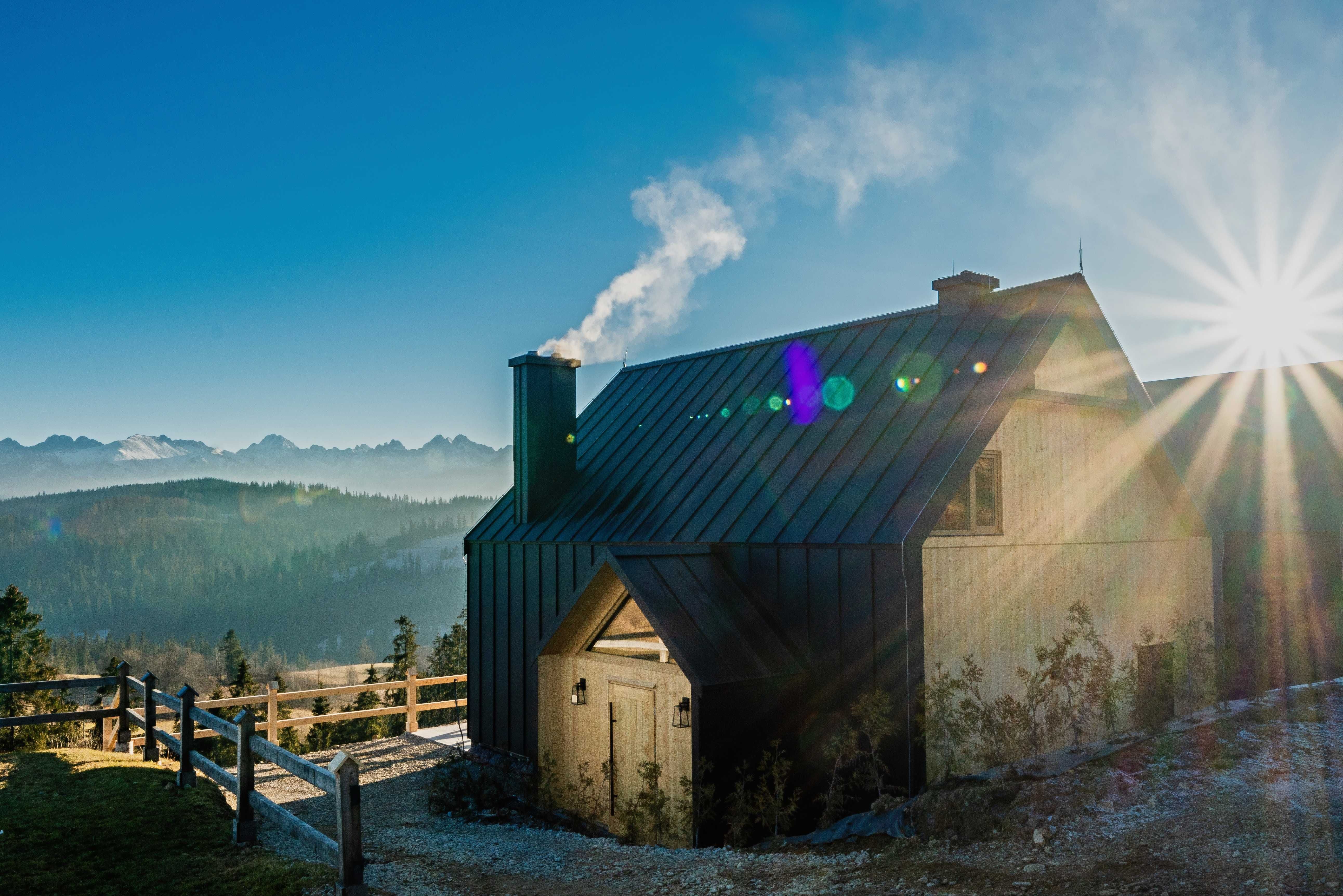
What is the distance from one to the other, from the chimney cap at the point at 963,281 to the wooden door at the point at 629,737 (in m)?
7.18

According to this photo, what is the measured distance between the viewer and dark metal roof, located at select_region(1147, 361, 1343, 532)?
59.2 ft

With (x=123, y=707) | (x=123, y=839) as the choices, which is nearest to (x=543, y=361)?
(x=123, y=707)

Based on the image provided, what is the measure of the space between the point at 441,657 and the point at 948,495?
138 feet

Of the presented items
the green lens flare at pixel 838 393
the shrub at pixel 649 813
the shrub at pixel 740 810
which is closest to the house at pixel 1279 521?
the green lens flare at pixel 838 393

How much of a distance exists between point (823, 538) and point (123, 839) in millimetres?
7755

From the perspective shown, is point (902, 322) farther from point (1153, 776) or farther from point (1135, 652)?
point (1153, 776)

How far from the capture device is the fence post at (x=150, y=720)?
11844 millimetres

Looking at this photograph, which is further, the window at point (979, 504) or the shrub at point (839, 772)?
the window at point (979, 504)

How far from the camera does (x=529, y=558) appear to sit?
14773mm

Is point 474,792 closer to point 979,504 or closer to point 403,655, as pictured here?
point 979,504

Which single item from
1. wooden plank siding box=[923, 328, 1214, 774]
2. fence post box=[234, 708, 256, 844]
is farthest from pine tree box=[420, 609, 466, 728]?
wooden plank siding box=[923, 328, 1214, 774]

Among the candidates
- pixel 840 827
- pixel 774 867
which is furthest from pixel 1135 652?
pixel 774 867

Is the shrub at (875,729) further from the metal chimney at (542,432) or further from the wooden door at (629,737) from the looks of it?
the metal chimney at (542,432)

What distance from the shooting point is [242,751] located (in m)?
8.80
